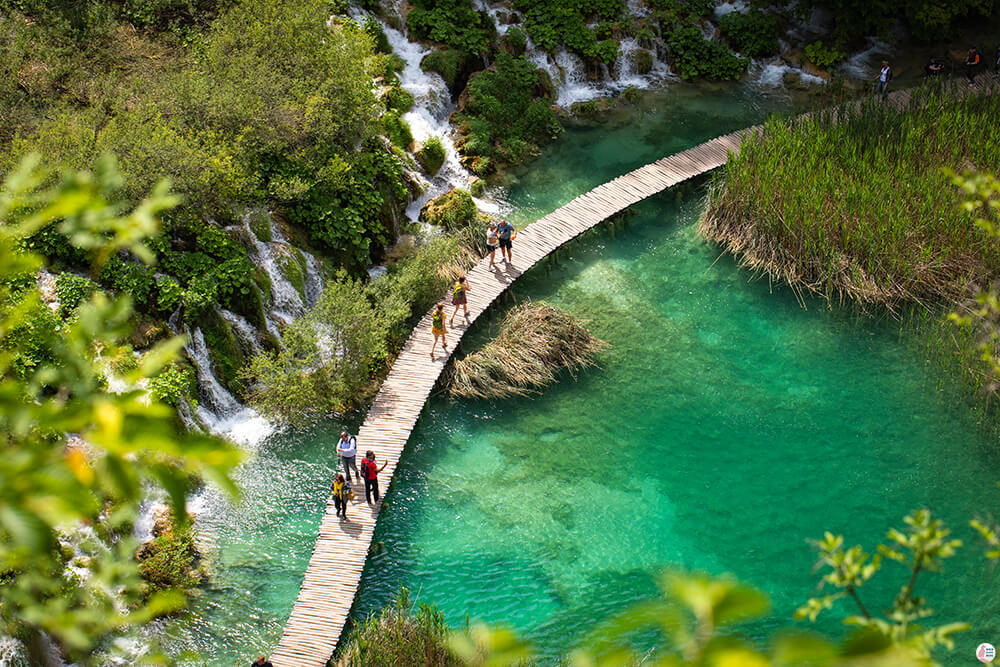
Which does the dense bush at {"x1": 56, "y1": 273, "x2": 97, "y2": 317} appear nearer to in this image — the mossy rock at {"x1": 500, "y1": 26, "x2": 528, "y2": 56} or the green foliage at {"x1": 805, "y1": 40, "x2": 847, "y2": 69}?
the mossy rock at {"x1": 500, "y1": 26, "x2": 528, "y2": 56}

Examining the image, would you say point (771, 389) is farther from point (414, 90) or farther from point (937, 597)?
point (414, 90)

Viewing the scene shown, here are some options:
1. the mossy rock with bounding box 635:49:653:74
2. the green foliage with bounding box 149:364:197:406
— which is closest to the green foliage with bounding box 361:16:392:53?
the mossy rock with bounding box 635:49:653:74

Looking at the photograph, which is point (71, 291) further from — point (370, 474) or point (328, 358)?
point (370, 474)

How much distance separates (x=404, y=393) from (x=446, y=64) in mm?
10782

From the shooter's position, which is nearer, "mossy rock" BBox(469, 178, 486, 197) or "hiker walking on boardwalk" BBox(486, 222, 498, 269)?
"hiker walking on boardwalk" BBox(486, 222, 498, 269)

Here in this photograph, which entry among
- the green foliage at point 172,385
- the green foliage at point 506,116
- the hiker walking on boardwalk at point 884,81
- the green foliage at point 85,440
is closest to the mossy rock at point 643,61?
the green foliage at point 506,116

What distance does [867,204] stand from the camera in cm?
1788

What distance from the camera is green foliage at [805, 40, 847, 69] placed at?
81.4 feet

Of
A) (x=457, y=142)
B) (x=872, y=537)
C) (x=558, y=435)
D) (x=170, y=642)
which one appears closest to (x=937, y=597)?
(x=872, y=537)

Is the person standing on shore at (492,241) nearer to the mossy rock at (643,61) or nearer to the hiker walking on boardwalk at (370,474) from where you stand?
the hiker walking on boardwalk at (370,474)

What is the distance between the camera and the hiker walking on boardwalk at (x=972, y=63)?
2325 cm

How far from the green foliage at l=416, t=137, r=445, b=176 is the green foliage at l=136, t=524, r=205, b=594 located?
10936 millimetres

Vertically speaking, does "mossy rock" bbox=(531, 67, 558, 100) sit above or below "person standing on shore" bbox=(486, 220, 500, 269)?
above

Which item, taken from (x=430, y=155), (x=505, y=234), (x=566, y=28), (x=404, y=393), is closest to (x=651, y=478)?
(x=404, y=393)
